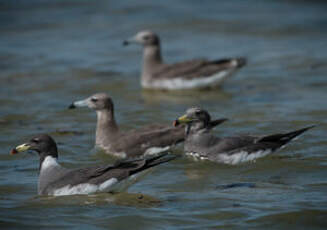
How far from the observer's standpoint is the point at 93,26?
21750 mm

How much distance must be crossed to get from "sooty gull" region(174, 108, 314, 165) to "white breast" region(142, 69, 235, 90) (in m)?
4.67

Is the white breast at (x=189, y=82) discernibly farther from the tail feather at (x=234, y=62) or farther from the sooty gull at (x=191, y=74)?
the tail feather at (x=234, y=62)

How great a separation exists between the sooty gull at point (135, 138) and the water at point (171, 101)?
307 millimetres

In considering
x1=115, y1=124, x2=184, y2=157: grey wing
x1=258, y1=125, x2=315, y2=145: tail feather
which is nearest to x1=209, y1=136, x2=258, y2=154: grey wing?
x1=258, y1=125, x2=315, y2=145: tail feather

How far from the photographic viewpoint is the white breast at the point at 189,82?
15570 millimetres

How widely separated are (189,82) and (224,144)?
A: 5.20 meters

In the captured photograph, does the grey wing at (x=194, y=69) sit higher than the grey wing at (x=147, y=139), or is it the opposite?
the grey wing at (x=194, y=69)

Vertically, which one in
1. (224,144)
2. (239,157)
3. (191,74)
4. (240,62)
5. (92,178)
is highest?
(240,62)

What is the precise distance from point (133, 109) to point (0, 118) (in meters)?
2.51

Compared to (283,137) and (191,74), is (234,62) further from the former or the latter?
(283,137)

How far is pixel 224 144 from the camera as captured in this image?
1052 cm

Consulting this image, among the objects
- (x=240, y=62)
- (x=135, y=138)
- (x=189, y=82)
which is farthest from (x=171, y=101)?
(x=135, y=138)

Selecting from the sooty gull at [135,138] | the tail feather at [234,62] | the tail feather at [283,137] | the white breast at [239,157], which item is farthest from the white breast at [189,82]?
the white breast at [239,157]

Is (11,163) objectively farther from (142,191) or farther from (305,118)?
(305,118)
